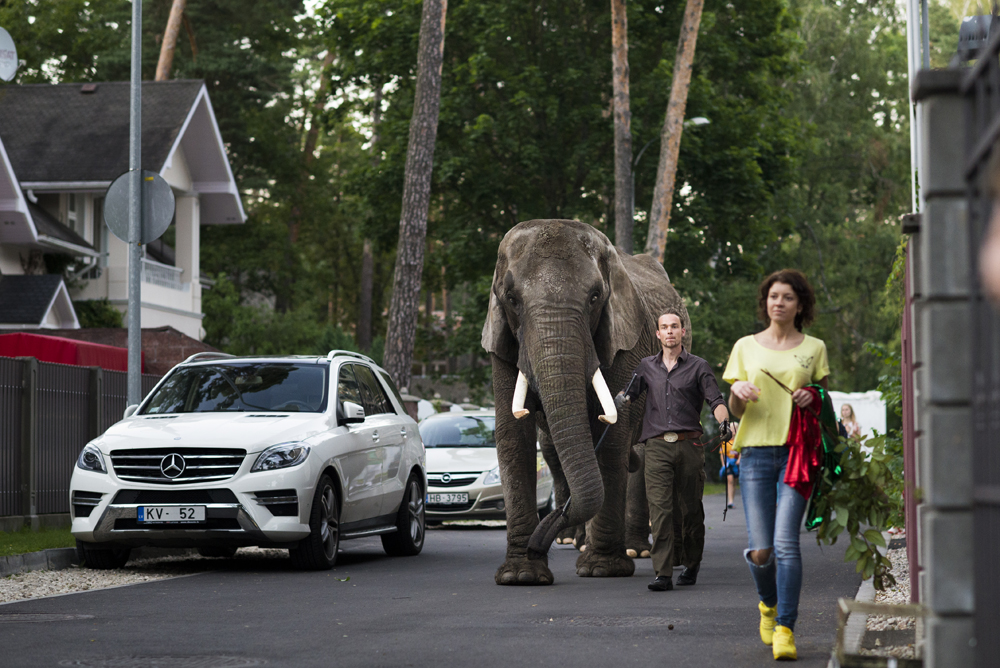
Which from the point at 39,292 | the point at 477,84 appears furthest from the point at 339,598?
the point at 477,84

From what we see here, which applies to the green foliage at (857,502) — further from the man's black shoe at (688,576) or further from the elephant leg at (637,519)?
the elephant leg at (637,519)

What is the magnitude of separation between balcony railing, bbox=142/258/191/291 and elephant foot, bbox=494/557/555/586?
2567cm

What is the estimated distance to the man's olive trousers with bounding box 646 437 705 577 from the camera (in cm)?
1090

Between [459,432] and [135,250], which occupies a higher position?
[135,250]

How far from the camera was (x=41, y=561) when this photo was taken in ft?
42.4

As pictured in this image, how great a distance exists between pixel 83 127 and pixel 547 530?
95.1 ft

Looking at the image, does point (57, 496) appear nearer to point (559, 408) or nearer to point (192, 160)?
point (559, 408)

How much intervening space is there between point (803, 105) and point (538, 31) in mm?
15929

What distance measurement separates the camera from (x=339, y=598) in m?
10.7

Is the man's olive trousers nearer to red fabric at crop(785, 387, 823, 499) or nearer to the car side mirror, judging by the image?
the car side mirror

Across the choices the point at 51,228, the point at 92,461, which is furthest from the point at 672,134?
the point at 92,461

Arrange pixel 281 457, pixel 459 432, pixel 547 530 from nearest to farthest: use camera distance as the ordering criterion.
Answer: pixel 547 530, pixel 281 457, pixel 459 432

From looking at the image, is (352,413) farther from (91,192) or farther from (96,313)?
(91,192)

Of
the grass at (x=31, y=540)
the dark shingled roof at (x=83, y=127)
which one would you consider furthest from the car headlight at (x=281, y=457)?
the dark shingled roof at (x=83, y=127)
